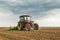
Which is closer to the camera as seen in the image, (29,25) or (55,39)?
(55,39)

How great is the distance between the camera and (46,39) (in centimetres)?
1401

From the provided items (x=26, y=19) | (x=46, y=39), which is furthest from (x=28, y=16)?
(x=46, y=39)

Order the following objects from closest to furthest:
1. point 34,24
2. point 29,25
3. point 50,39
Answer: point 50,39, point 29,25, point 34,24

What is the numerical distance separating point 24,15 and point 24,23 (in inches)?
50.2

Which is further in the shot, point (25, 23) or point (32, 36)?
point (25, 23)

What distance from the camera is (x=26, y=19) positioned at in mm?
27422

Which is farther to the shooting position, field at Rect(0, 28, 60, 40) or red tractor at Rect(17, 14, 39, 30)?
red tractor at Rect(17, 14, 39, 30)

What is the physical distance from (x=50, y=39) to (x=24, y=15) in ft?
45.0

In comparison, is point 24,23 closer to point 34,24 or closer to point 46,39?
point 34,24

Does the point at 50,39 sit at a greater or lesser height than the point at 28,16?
lesser

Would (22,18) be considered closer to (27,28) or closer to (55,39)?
(27,28)

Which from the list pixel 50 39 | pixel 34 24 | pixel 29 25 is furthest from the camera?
pixel 34 24

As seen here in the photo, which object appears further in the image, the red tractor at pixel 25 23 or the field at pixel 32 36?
the red tractor at pixel 25 23

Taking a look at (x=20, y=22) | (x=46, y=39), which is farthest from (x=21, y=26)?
(x=46, y=39)
